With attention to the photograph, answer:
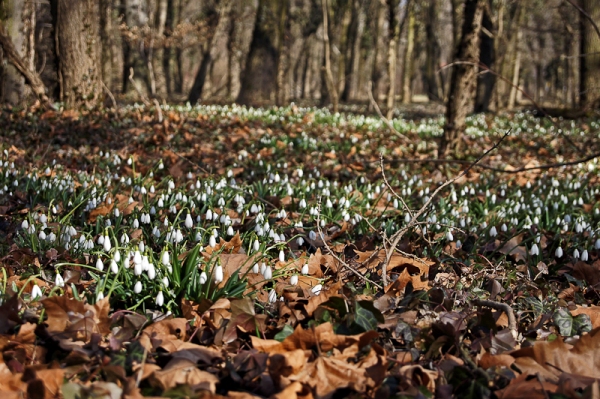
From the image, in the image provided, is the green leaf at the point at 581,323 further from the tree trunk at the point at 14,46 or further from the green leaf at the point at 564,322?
the tree trunk at the point at 14,46

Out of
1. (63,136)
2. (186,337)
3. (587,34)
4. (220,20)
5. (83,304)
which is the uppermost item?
(220,20)

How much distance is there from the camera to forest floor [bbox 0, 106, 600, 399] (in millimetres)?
1873

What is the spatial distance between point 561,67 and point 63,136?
2966 centimetres

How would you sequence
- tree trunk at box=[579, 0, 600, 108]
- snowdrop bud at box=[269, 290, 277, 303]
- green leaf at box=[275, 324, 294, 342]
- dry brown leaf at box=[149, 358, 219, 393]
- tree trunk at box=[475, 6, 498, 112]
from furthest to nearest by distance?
1. tree trunk at box=[475, 6, 498, 112]
2. tree trunk at box=[579, 0, 600, 108]
3. snowdrop bud at box=[269, 290, 277, 303]
4. green leaf at box=[275, 324, 294, 342]
5. dry brown leaf at box=[149, 358, 219, 393]

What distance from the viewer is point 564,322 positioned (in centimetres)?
232

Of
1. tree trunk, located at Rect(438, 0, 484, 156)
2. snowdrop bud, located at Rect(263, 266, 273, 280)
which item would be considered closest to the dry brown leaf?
snowdrop bud, located at Rect(263, 266, 273, 280)

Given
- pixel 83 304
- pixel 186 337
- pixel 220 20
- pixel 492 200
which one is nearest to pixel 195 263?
pixel 186 337

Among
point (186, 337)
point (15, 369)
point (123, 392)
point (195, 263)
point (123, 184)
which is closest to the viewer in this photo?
point (123, 392)

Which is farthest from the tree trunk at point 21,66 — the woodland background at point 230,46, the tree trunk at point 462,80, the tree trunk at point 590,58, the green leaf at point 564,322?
the tree trunk at point 590,58

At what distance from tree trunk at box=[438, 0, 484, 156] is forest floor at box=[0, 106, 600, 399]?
1968mm

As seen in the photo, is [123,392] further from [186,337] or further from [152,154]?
[152,154]

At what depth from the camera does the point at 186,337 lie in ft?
7.32

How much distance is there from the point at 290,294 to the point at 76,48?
27.4ft

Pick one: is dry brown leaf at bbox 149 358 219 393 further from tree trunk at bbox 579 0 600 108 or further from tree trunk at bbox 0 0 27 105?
tree trunk at bbox 579 0 600 108
